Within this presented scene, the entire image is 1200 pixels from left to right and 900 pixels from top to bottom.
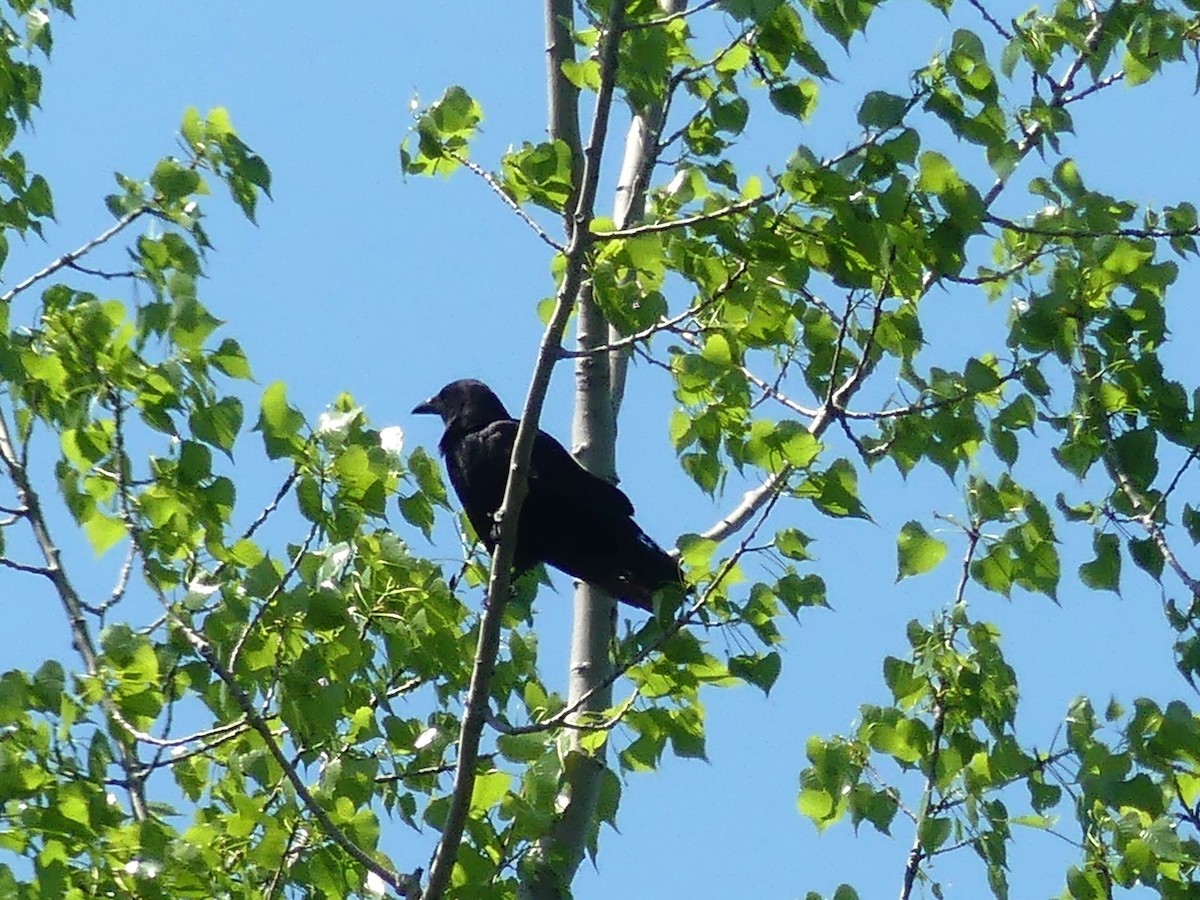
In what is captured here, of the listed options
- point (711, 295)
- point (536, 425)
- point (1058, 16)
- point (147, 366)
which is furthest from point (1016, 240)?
point (147, 366)

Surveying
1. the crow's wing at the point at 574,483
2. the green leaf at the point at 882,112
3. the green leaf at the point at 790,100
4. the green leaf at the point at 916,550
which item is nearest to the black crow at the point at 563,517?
the crow's wing at the point at 574,483

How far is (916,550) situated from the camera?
443cm

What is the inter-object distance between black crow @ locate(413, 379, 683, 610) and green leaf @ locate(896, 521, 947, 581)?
1171mm

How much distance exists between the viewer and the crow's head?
718 cm

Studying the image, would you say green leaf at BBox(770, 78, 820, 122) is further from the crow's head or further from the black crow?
the crow's head

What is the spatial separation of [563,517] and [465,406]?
141cm

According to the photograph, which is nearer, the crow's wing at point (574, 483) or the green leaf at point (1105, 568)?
the green leaf at point (1105, 568)

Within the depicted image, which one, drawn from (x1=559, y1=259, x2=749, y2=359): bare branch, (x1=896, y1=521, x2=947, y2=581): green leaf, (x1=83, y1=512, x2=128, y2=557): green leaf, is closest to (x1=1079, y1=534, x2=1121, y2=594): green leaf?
(x1=896, y1=521, x2=947, y2=581): green leaf

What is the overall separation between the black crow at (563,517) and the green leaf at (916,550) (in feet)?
3.84

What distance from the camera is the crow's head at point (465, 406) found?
7.18 meters

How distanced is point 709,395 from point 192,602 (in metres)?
1.36

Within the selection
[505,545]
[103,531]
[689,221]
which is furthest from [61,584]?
[689,221]

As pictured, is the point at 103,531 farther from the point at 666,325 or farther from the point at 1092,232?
the point at 1092,232

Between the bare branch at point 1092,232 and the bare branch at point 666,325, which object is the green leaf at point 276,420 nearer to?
the bare branch at point 666,325
